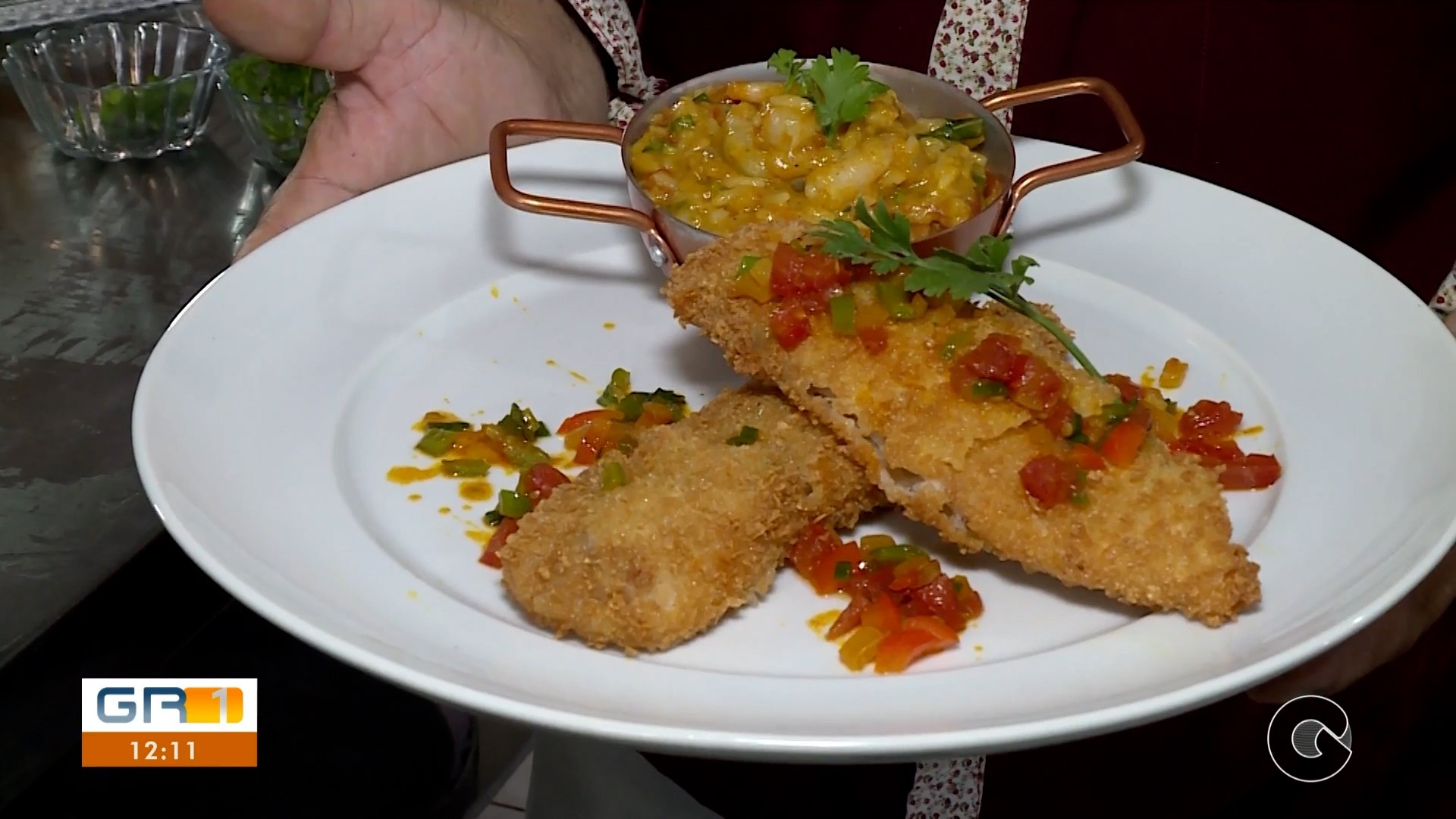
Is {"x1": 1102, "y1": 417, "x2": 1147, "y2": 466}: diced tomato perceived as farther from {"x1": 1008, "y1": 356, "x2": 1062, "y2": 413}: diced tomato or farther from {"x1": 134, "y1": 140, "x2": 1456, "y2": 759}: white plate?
{"x1": 134, "y1": 140, "x2": 1456, "y2": 759}: white plate

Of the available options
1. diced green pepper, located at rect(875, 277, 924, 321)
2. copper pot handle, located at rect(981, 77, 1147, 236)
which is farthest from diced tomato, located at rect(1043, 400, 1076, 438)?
copper pot handle, located at rect(981, 77, 1147, 236)

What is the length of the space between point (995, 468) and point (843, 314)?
350mm

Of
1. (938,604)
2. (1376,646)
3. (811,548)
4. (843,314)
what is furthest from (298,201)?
(1376,646)

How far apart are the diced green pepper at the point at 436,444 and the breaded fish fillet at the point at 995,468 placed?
19.7 inches

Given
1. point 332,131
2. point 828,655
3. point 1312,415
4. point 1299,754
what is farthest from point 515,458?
point 1299,754

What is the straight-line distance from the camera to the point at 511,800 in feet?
13.4

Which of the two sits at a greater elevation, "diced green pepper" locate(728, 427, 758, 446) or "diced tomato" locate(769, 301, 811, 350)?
"diced tomato" locate(769, 301, 811, 350)

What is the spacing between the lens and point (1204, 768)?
2568 millimetres

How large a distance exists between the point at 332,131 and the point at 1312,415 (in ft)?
7.01

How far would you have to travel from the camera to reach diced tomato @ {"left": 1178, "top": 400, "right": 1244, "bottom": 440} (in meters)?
2.19

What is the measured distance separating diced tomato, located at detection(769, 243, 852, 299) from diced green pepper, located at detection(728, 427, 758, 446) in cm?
23

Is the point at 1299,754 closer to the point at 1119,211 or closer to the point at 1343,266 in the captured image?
the point at 1343,266

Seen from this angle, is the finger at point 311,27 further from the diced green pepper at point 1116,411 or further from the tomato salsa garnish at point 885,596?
the diced green pepper at point 1116,411

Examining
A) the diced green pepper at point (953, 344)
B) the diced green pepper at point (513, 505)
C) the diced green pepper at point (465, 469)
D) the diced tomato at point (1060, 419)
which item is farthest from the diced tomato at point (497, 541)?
the diced tomato at point (1060, 419)
